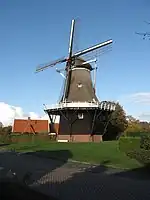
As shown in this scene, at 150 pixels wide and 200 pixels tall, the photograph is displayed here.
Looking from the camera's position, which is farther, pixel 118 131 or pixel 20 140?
pixel 118 131

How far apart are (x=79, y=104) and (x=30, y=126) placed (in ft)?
101

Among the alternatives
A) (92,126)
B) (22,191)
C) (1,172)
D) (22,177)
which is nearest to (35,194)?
(22,191)

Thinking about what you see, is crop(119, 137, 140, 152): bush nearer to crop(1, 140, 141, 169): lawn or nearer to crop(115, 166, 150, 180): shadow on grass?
crop(1, 140, 141, 169): lawn

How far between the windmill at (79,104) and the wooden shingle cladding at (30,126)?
24884 mm

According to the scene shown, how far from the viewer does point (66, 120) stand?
45000mm

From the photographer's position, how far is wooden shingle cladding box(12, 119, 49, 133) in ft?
232

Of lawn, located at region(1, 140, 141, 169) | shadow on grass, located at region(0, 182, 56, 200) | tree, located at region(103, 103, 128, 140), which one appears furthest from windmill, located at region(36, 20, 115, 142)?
shadow on grass, located at region(0, 182, 56, 200)

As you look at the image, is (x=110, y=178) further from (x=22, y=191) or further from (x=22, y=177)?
(x=22, y=191)

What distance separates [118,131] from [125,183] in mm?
52514

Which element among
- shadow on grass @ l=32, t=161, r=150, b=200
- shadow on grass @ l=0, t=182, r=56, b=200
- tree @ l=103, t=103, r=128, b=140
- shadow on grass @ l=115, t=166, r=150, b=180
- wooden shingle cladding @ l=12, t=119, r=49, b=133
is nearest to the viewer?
shadow on grass @ l=0, t=182, r=56, b=200

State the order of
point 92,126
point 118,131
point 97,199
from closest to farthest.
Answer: point 97,199 < point 92,126 < point 118,131

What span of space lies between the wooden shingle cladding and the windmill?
2488cm

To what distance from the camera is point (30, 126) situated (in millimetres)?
71250

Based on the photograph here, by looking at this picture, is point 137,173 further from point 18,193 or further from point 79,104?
point 79,104
